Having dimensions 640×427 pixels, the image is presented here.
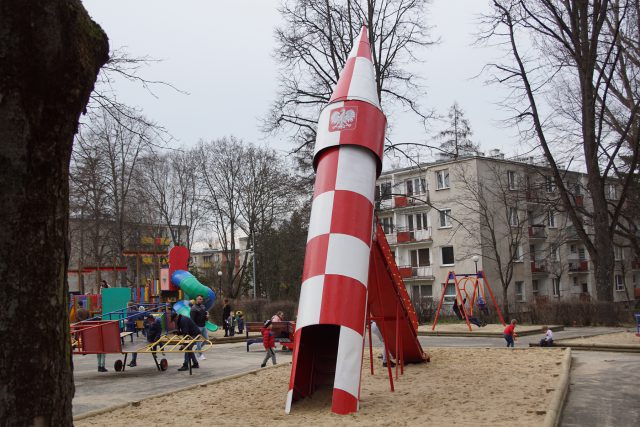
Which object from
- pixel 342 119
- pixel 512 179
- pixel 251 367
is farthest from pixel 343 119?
pixel 512 179

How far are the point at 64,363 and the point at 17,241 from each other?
718 millimetres

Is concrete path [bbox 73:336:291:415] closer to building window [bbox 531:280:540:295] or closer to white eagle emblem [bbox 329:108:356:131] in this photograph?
white eagle emblem [bbox 329:108:356:131]

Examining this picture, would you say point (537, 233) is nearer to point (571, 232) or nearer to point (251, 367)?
point (571, 232)

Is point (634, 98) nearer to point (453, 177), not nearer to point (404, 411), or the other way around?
point (453, 177)

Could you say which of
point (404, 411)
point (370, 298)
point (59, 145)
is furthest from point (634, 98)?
point (59, 145)

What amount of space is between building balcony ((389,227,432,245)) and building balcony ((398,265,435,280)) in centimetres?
212

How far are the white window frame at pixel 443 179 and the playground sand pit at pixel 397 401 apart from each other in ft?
109

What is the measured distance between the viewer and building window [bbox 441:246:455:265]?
44.0 metres

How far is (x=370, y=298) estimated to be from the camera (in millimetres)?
9734

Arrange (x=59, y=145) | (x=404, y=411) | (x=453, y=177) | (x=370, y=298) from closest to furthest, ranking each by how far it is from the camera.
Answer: (x=59, y=145) → (x=404, y=411) → (x=370, y=298) → (x=453, y=177)

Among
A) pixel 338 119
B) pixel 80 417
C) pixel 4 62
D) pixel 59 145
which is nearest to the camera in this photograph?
pixel 4 62

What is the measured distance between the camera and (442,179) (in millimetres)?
44375

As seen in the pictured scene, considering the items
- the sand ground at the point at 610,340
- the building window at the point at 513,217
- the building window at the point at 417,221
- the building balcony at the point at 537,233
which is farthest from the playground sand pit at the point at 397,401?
the building balcony at the point at 537,233

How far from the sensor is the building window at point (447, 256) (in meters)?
44.0
